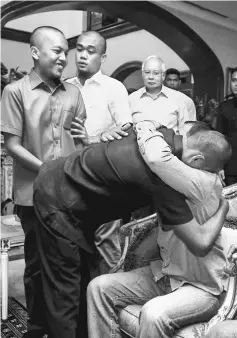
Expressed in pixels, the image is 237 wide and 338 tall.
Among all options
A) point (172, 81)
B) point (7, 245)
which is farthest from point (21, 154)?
point (172, 81)

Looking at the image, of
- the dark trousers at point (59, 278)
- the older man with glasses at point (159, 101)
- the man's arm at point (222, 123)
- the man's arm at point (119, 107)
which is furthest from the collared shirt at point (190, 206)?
the man's arm at point (222, 123)

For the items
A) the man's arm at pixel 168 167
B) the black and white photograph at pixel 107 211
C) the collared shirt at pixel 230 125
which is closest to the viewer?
the man's arm at pixel 168 167

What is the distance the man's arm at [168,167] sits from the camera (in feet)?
4.44

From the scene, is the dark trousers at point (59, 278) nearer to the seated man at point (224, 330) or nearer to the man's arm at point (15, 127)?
the man's arm at point (15, 127)

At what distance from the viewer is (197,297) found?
1.55 m

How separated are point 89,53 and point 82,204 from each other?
47.5 inches

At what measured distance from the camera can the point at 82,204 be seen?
1.60 meters

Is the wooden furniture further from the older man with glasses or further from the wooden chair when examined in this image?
the older man with glasses

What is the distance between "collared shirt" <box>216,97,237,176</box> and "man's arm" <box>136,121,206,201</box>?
1.81 metres

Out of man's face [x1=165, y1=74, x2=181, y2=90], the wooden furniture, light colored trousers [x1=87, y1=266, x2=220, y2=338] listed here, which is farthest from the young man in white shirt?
man's face [x1=165, y1=74, x2=181, y2=90]

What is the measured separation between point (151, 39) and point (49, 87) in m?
6.87

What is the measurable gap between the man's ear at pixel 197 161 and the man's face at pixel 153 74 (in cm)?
158

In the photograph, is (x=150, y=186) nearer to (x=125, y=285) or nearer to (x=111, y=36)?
(x=125, y=285)

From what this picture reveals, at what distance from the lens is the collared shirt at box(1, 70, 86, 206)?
6.33 feet
